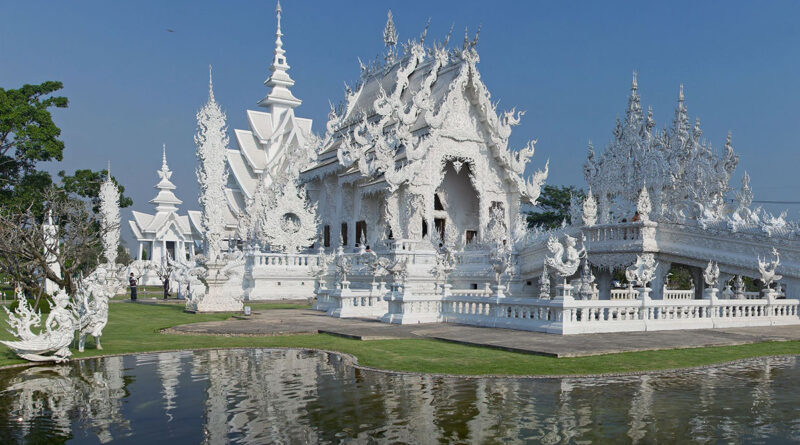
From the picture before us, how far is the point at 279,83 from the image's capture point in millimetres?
50281

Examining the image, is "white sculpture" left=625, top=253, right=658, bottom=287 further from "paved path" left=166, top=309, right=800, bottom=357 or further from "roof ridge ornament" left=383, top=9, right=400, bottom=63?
"roof ridge ornament" left=383, top=9, right=400, bottom=63

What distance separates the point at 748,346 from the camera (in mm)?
12234

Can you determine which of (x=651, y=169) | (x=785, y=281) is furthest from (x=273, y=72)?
(x=785, y=281)

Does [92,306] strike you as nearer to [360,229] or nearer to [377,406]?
[377,406]

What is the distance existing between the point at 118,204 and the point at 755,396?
4388cm

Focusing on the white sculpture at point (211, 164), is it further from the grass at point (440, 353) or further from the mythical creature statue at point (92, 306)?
the mythical creature statue at point (92, 306)

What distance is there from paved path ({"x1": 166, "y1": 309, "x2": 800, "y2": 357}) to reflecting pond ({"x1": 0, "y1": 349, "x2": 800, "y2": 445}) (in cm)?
194

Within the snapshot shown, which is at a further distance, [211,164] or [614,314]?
[211,164]

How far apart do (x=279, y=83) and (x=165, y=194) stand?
15.3m

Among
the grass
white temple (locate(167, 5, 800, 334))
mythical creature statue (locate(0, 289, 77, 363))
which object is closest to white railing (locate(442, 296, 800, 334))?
white temple (locate(167, 5, 800, 334))

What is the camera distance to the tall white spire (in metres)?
49.2

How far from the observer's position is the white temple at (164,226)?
54.9 meters

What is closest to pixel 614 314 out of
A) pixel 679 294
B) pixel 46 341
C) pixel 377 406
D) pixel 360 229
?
pixel 377 406

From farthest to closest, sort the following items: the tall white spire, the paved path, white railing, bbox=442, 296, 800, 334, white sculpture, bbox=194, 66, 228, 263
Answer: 1. the tall white spire
2. white sculpture, bbox=194, 66, 228, 263
3. white railing, bbox=442, 296, 800, 334
4. the paved path
